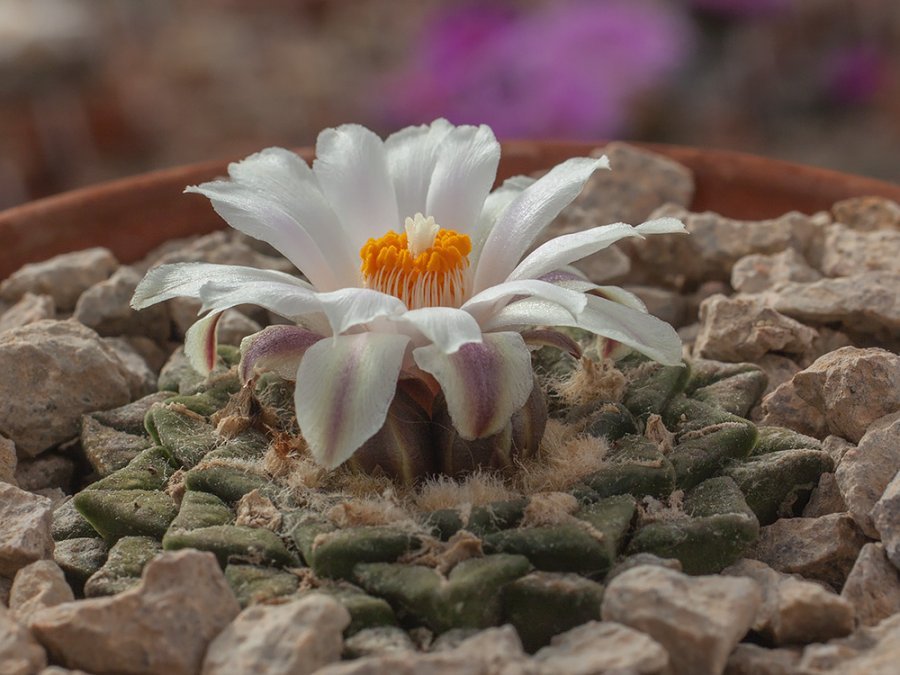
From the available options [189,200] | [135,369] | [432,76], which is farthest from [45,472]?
[432,76]

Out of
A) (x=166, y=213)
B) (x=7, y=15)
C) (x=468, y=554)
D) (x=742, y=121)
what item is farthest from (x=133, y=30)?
(x=468, y=554)

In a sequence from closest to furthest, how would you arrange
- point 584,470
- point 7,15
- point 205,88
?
point 584,470, point 7,15, point 205,88

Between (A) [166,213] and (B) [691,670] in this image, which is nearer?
(B) [691,670]

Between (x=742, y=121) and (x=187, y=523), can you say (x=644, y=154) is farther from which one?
(x=742, y=121)

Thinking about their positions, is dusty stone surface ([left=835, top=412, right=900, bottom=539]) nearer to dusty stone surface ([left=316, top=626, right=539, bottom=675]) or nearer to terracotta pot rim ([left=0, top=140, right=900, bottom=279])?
dusty stone surface ([left=316, top=626, right=539, bottom=675])

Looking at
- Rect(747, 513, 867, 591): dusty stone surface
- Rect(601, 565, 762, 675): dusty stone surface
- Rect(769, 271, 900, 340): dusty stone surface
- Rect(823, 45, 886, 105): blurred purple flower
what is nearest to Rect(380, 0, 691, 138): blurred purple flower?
Rect(823, 45, 886, 105): blurred purple flower
